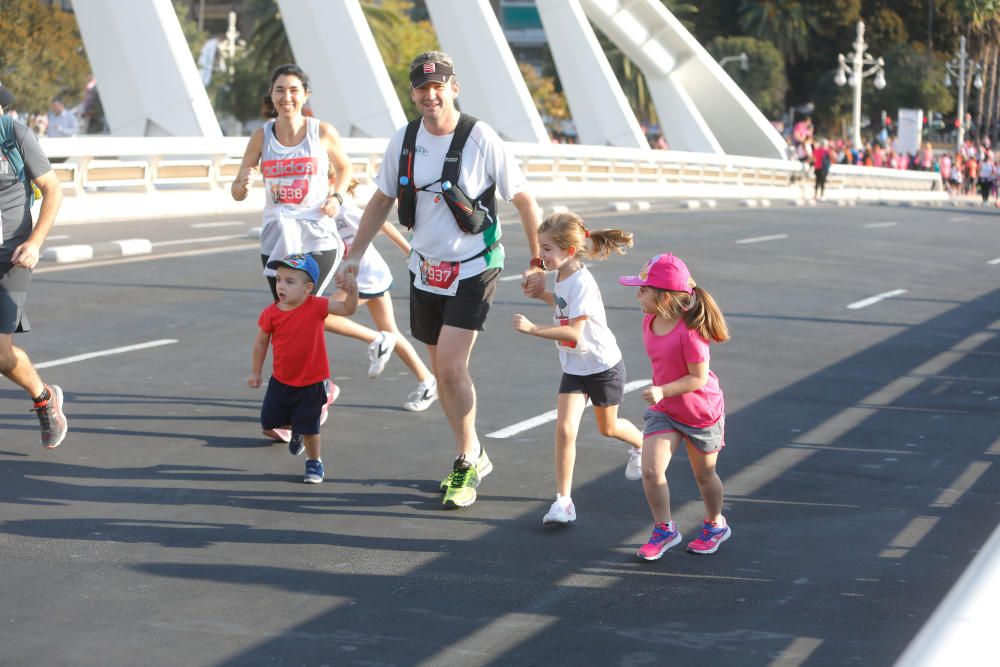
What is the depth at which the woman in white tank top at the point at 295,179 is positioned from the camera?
8195 millimetres

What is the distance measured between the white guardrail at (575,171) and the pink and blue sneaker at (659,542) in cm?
1571

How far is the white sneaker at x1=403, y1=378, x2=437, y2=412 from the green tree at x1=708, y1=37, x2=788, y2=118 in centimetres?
8133

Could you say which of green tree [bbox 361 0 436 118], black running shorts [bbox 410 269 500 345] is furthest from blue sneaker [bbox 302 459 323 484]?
green tree [bbox 361 0 436 118]

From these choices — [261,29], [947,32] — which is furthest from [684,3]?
[261,29]

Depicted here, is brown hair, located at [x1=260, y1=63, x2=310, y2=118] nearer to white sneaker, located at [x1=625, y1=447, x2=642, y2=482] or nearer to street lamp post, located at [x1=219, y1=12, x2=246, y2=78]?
white sneaker, located at [x1=625, y1=447, x2=642, y2=482]

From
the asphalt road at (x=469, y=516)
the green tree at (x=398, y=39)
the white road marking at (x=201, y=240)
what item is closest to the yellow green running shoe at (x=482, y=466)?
the asphalt road at (x=469, y=516)

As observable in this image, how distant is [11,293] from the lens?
7.32m

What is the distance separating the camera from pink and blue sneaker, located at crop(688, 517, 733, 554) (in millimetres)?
5867

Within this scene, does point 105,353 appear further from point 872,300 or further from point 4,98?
point 872,300

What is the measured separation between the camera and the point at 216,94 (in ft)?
272

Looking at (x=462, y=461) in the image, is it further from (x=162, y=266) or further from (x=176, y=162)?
(x=176, y=162)

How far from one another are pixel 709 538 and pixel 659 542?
0.24 m

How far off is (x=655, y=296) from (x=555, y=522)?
3.54ft

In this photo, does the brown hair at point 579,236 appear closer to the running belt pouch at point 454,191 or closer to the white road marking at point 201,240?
the running belt pouch at point 454,191
